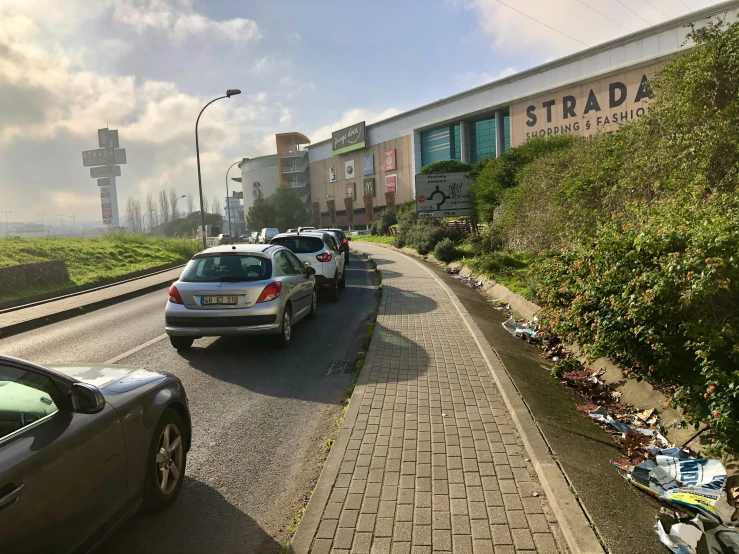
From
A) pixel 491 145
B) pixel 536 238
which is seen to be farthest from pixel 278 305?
pixel 491 145

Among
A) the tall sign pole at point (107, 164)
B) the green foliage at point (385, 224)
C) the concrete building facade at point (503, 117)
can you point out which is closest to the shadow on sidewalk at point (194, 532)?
the concrete building facade at point (503, 117)

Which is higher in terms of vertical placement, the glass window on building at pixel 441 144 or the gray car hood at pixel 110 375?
the glass window on building at pixel 441 144

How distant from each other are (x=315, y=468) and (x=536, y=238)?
12.7 metres

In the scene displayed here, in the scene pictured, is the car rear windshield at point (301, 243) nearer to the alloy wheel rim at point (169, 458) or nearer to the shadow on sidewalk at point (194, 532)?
the alloy wheel rim at point (169, 458)

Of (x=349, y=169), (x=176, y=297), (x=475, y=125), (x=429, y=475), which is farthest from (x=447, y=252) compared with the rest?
(x=349, y=169)

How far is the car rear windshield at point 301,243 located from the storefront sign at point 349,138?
75276 mm

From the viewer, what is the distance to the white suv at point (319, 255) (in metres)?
13.7

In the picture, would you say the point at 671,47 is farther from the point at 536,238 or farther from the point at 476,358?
the point at 476,358

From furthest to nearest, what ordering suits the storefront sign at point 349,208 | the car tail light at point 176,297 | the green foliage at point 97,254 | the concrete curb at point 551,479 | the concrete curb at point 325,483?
1. the storefront sign at point 349,208
2. the green foliage at point 97,254
3. the car tail light at point 176,297
4. the concrete curb at point 325,483
5. the concrete curb at point 551,479

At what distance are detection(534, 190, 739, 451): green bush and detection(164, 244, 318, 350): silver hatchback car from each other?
4020 millimetres

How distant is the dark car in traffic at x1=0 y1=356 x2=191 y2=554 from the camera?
2398 mm

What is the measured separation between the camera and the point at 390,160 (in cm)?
8212

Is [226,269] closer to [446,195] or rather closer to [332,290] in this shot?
[332,290]

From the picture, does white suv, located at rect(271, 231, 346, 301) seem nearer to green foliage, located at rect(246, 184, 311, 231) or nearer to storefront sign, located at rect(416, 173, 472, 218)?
storefront sign, located at rect(416, 173, 472, 218)
